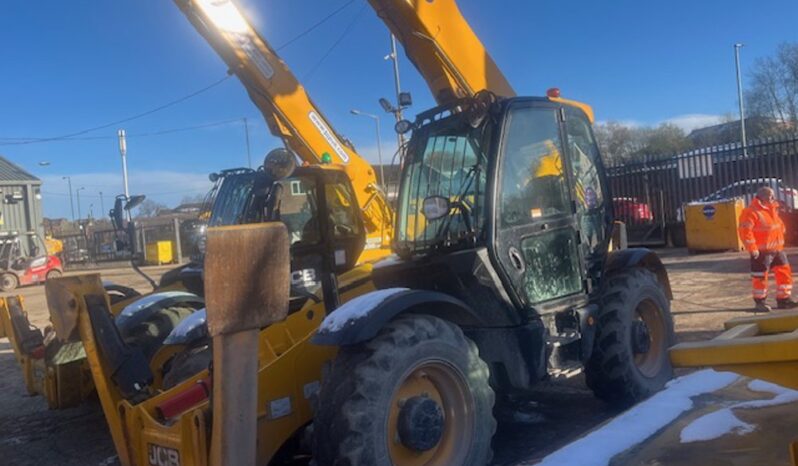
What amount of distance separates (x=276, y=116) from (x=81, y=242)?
3690 centimetres

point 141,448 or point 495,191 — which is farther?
point 495,191

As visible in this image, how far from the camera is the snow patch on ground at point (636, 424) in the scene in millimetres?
2777

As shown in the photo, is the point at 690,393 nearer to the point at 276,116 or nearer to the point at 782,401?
the point at 782,401

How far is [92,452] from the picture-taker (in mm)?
5781

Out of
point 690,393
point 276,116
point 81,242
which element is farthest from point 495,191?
point 81,242

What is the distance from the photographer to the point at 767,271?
897 cm

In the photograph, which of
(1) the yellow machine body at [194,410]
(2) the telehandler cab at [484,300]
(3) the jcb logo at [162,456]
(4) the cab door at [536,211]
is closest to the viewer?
(1) the yellow machine body at [194,410]

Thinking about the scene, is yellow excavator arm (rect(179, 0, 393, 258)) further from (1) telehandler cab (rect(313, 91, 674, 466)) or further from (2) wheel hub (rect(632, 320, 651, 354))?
(2) wheel hub (rect(632, 320, 651, 354))

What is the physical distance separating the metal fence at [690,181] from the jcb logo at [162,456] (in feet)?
50.1

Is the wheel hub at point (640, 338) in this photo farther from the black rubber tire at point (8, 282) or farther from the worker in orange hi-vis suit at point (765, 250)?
the black rubber tire at point (8, 282)

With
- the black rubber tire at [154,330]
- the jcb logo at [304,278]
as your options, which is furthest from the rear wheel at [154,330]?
the jcb logo at [304,278]

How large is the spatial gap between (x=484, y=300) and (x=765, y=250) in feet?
20.1

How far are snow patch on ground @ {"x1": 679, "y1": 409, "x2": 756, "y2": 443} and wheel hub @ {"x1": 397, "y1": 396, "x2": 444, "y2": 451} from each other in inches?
50.9

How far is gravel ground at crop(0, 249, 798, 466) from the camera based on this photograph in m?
5.08
